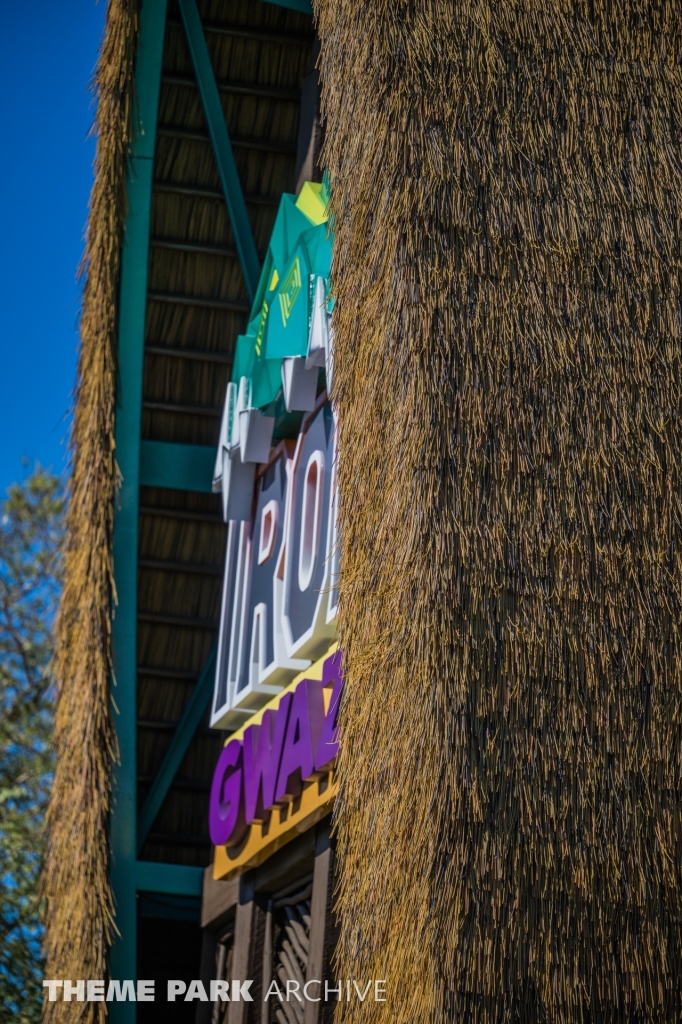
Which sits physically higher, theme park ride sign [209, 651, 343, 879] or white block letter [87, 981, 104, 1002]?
theme park ride sign [209, 651, 343, 879]

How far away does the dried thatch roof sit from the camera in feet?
20.2

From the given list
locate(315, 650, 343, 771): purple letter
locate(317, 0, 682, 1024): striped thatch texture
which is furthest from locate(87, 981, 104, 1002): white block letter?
locate(317, 0, 682, 1024): striped thatch texture

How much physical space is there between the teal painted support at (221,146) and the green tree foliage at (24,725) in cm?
480

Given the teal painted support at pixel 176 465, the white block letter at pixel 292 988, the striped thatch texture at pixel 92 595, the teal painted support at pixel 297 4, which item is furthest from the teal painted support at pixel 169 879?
the teal painted support at pixel 297 4

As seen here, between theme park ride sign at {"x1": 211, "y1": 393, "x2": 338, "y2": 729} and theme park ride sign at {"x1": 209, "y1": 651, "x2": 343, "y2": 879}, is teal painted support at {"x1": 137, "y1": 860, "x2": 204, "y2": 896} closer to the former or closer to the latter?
theme park ride sign at {"x1": 209, "y1": 651, "x2": 343, "y2": 879}

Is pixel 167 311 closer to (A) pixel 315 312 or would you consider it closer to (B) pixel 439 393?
(A) pixel 315 312

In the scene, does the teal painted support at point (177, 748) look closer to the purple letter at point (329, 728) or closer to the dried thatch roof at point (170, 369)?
the dried thatch roof at point (170, 369)

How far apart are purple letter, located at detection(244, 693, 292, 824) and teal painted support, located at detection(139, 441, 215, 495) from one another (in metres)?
1.86

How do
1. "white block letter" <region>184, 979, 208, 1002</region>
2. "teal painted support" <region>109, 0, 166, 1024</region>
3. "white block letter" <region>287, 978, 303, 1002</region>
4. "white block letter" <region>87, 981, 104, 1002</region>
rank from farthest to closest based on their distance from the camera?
"white block letter" <region>184, 979, 208, 1002</region>, "teal painted support" <region>109, 0, 166, 1024</region>, "white block letter" <region>87, 981, 104, 1002</region>, "white block letter" <region>287, 978, 303, 1002</region>

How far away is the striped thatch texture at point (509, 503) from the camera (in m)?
2.74

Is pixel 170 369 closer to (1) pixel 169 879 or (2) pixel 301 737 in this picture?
(1) pixel 169 879

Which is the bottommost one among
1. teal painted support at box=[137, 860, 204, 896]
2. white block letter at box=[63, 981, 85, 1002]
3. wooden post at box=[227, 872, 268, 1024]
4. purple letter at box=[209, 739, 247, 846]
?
white block letter at box=[63, 981, 85, 1002]

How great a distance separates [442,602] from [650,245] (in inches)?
53.8

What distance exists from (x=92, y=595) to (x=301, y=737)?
2.00 meters
